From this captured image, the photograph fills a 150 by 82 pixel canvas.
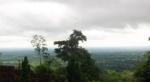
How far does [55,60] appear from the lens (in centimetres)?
7481

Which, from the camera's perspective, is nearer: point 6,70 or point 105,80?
point 6,70

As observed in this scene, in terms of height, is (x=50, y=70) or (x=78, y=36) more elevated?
(x=78, y=36)

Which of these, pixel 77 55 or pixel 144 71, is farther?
pixel 77 55

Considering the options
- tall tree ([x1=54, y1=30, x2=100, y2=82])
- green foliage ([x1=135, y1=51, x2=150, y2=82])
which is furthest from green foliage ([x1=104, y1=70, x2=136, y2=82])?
green foliage ([x1=135, y1=51, x2=150, y2=82])

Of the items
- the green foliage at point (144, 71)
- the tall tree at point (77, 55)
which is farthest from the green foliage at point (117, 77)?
the green foliage at point (144, 71)

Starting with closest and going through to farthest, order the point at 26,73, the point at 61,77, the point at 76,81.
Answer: the point at 26,73, the point at 76,81, the point at 61,77

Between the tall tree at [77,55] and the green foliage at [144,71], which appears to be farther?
the tall tree at [77,55]

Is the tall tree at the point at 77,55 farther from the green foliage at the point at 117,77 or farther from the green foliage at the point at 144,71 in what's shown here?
the green foliage at the point at 144,71

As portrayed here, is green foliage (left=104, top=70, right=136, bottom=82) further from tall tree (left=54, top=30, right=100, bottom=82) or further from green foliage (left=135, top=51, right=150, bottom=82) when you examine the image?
green foliage (left=135, top=51, right=150, bottom=82)

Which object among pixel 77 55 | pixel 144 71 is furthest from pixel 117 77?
pixel 144 71

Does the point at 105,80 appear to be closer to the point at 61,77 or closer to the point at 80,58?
the point at 80,58

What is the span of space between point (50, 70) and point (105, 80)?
1265 centimetres

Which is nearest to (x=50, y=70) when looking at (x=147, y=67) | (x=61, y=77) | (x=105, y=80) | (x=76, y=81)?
(x=61, y=77)

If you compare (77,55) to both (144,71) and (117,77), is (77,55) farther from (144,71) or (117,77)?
(144,71)
